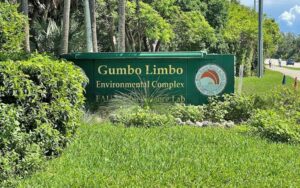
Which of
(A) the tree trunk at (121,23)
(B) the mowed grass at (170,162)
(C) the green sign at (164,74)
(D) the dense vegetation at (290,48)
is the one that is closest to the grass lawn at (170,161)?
(B) the mowed grass at (170,162)

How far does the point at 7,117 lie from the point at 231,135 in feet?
15.4

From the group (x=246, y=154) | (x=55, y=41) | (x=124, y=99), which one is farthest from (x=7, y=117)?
(x=55, y=41)

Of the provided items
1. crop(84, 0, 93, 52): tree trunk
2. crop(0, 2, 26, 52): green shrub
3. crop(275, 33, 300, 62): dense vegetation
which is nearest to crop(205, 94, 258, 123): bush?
crop(0, 2, 26, 52): green shrub

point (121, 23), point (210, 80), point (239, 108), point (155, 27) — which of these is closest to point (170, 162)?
point (239, 108)

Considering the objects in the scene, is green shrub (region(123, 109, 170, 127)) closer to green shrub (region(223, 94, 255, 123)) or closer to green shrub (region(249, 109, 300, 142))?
green shrub (region(249, 109, 300, 142))

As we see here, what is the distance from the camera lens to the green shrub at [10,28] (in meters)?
8.15

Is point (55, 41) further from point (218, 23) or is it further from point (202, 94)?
point (218, 23)

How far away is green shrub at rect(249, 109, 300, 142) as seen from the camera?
28.4 feet

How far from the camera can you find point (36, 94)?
21.1ft

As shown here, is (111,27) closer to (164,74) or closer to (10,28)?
(164,74)

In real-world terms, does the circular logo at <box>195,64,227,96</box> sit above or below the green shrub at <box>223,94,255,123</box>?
above

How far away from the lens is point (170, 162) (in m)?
6.76

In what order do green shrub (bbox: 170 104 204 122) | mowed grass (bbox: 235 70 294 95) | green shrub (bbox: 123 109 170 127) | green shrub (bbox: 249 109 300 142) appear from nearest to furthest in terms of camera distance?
green shrub (bbox: 249 109 300 142)
green shrub (bbox: 123 109 170 127)
green shrub (bbox: 170 104 204 122)
mowed grass (bbox: 235 70 294 95)

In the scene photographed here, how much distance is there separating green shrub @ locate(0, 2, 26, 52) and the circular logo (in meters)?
5.30
